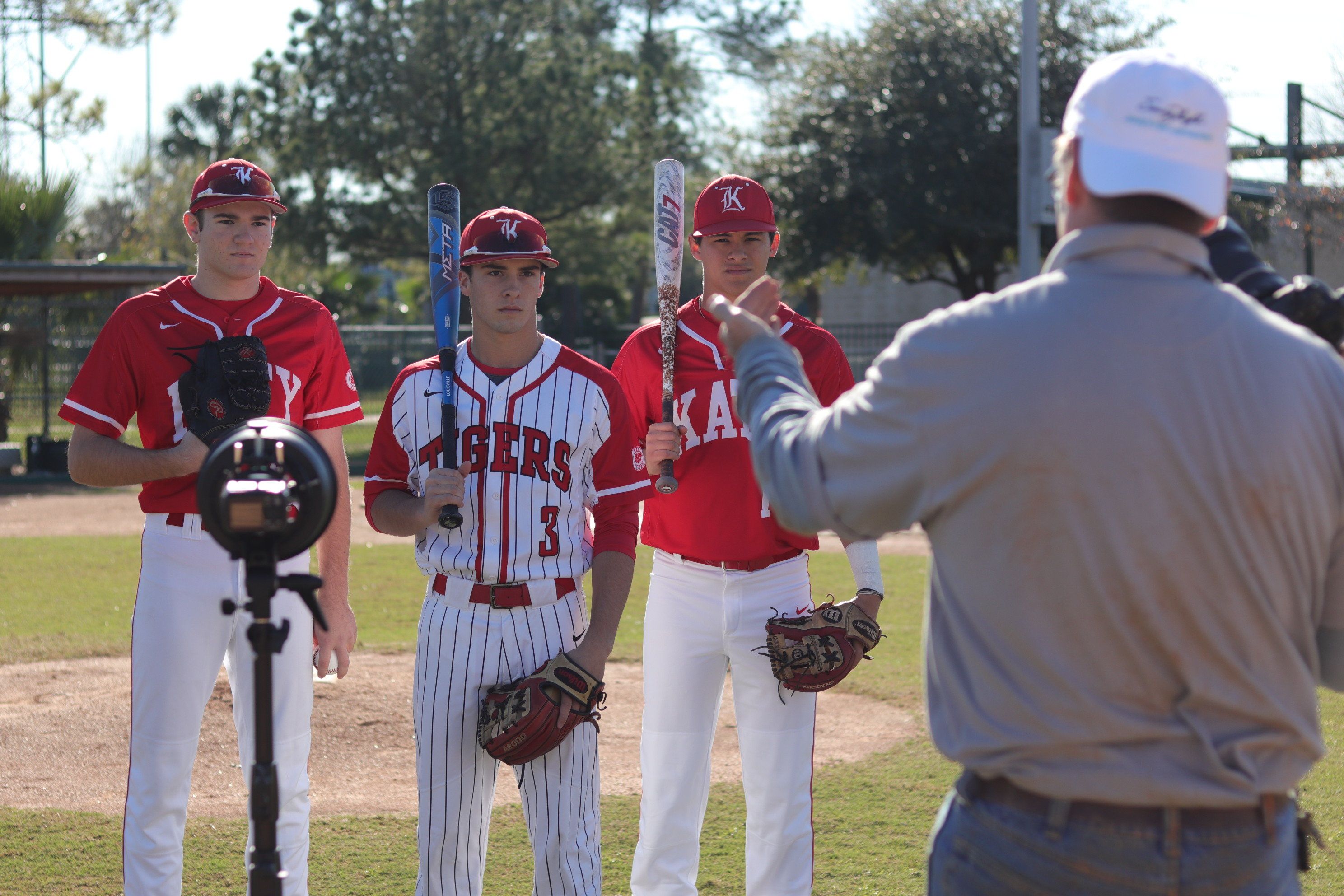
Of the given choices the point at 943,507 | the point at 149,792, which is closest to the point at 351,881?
the point at 149,792

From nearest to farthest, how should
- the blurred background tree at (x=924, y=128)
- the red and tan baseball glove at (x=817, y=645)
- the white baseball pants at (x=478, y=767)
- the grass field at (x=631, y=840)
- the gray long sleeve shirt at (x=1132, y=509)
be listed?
the gray long sleeve shirt at (x=1132, y=509)
the white baseball pants at (x=478, y=767)
the red and tan baseball glove at (x=817, y=645)
the grass field at (x=631, y=840)
the blurred background tree at (x=924, y=128)

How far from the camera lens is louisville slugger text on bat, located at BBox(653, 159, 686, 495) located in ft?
13.3

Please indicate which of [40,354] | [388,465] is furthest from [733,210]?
[40,354]

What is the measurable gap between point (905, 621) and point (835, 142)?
16.0 metres

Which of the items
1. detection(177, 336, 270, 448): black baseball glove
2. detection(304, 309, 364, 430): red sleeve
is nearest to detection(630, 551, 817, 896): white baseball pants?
detection(304, 309, 364, 430): red sleeve

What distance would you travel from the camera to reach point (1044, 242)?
23.0 meters

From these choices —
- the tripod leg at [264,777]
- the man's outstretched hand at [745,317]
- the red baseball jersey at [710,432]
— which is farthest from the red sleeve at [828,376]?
the tripod leg at [264,777]

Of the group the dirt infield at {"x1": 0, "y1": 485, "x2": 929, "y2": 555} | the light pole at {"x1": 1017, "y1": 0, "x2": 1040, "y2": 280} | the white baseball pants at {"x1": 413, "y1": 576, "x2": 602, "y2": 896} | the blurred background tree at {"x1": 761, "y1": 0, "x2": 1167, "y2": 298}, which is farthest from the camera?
the blurred background tree at {"x1": 761, "y1": 0, "x2": 1167, "y2": 298}

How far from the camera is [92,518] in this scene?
45.8ft

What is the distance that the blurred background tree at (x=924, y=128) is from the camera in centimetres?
2177

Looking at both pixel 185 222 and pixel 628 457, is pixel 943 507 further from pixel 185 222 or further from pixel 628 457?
pixel 185 222

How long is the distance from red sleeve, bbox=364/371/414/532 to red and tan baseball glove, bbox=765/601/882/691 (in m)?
1.15

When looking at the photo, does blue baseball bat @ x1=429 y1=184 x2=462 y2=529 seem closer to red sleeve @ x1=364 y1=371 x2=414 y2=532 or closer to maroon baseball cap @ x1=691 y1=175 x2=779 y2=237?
red sleeve @ x1=364 y1=371 x2=414 y2=532

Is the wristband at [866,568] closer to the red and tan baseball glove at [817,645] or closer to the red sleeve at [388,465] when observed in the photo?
the red and tan baseball glove at [817,645]
